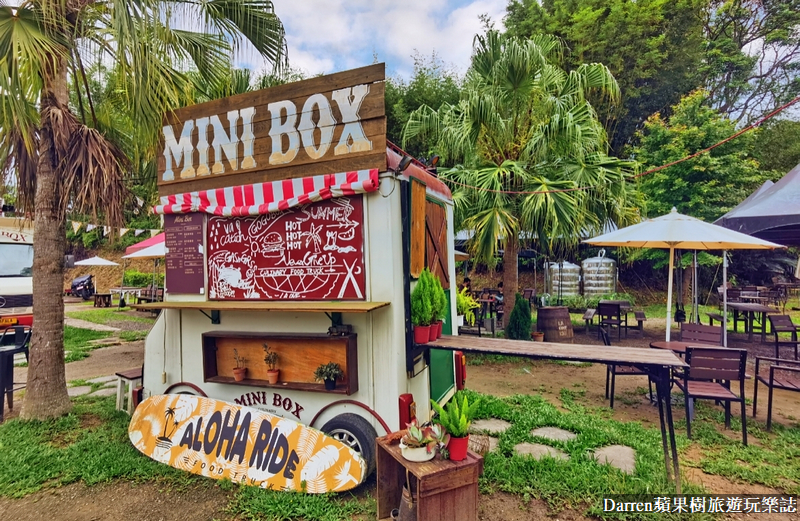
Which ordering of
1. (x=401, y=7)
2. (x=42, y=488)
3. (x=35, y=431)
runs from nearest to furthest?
(x=42, y=488), (x=35, y=431), (x=401, y=7)

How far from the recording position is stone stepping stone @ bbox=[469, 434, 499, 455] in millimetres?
3639

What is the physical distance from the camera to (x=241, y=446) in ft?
11.5

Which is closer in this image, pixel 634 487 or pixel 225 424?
pixel 634 487

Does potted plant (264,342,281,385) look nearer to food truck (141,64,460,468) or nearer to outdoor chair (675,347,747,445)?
food truck (141,64,460,468)

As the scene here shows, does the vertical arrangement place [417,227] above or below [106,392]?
above

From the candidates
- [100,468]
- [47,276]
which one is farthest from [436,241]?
[47,276]

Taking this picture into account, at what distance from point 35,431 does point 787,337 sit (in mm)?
13873

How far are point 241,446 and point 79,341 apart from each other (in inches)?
353

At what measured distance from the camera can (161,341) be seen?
4.38 m

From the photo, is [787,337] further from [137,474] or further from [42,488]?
[42,488]

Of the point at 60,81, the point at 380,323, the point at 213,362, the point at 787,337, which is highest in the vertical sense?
the point at 60,81

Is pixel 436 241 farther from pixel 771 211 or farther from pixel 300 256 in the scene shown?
pixel 771 211

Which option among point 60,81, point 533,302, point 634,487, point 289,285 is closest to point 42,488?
point 289,285

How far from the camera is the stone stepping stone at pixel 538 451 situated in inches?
147
